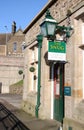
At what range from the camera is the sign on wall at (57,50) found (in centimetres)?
838

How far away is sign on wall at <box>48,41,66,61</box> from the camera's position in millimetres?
8383

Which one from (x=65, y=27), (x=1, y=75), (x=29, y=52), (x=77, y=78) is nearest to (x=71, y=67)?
(x=77, y=78)

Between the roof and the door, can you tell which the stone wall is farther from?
the door

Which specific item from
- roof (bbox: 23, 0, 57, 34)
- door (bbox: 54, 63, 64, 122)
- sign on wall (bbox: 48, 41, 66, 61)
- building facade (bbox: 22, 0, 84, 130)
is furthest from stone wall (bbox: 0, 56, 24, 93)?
sign on wall (bbox: 48, 41, 66, 61)

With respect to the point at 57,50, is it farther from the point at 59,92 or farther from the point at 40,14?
the point at 40,14

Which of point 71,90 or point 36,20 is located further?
point 36,20

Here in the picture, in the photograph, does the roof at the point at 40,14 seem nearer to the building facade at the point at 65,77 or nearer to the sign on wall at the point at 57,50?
the building facade at the point at 65,77

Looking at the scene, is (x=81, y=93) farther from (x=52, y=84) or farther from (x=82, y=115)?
(x=52, y=84)

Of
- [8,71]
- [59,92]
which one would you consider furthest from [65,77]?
[8,71]

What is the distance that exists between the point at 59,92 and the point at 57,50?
2.26 meters

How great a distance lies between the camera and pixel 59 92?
33.6ft

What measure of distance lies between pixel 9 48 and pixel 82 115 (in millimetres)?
54128

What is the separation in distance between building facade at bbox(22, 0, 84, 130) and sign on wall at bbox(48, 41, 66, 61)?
0.60 ft

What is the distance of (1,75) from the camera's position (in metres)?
33.7
